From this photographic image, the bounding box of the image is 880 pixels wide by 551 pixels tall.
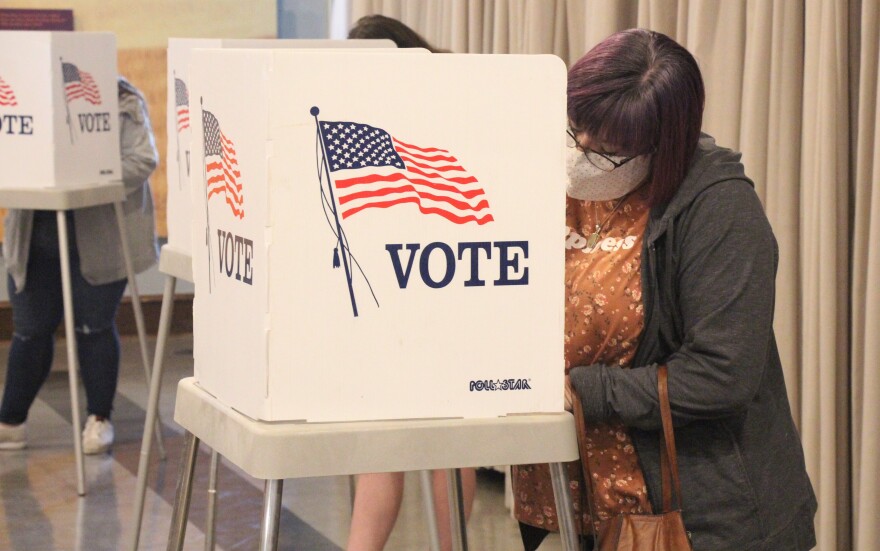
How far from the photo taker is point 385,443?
1359 mm

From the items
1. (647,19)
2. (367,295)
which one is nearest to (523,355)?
(367,295)

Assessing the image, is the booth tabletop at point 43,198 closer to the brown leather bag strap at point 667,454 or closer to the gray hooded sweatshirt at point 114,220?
the gray hooded sweatshirt at point 114,220

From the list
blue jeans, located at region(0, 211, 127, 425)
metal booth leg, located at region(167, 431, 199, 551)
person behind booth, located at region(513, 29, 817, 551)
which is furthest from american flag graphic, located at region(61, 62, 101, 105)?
person behind booth, located at region(513, 29, 817, 551)

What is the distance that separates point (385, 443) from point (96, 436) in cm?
351

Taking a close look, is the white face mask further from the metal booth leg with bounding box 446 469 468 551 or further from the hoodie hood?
the metal booth leg with bounding box 446 469 468 551

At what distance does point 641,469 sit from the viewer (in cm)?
168

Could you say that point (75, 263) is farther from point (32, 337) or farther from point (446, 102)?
point (446, 102)

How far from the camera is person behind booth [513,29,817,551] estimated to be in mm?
1575

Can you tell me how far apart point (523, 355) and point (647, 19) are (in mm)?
1869

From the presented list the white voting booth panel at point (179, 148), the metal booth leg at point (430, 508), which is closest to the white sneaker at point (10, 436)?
the white voting booth panel at point (179, 148)

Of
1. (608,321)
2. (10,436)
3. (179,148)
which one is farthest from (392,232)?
(10,436)

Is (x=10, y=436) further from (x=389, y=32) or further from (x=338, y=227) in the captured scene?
(x=338, y=227)

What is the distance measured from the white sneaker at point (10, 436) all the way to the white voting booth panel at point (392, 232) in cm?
→ 350

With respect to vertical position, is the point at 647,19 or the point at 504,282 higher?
the point at 647,19
